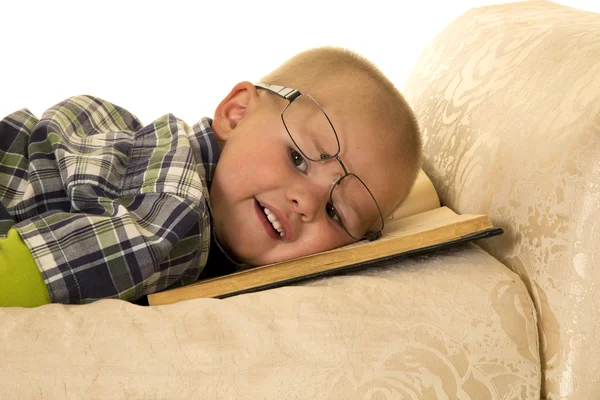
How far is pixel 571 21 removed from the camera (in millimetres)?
1277

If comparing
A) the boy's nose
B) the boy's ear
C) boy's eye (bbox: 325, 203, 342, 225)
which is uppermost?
the boy's ear

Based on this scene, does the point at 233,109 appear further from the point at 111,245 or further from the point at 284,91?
the point at 111,245

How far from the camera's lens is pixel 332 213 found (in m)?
1.22

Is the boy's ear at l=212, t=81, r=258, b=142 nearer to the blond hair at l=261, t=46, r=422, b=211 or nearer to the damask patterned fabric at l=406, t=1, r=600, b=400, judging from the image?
the blond hair at l=261, t=46, r=422, b=211

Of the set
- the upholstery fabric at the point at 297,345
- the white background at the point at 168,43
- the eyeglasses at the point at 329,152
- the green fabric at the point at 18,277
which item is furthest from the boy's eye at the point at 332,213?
the white background at the point at 168,43

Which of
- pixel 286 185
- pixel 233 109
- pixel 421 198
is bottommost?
pixel 421 198

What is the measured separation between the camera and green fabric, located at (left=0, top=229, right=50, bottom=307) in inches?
36.6

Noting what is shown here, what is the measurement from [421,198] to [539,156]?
38cm

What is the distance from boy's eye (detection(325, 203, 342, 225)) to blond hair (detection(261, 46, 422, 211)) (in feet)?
0.50

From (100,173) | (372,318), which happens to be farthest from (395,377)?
(100,173)

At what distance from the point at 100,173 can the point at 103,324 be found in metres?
0.35

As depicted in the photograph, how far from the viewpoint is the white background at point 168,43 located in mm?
2305

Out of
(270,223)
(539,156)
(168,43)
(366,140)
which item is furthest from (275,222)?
(168,43)

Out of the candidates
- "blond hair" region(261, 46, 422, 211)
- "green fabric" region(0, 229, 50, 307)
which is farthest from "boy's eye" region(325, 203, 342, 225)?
"green fabric" region(0, 229, 50, 307)
